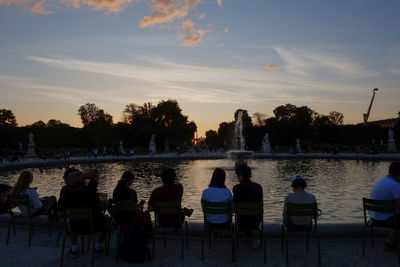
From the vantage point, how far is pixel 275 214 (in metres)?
9.64

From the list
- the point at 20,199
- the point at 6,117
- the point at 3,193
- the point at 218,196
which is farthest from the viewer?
the point at 6,117

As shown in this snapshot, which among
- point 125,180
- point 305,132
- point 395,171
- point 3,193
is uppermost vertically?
point 305,132

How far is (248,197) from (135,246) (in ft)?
6.63

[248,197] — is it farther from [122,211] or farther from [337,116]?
[337,116]

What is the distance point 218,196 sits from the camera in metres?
5.33

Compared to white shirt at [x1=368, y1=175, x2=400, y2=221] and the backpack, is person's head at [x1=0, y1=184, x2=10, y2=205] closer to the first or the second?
the backpack

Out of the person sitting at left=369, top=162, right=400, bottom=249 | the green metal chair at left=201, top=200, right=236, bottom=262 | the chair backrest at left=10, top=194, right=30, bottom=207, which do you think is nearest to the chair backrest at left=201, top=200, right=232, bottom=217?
the green metal chair at left=201, top=200, right=236, bottom=262

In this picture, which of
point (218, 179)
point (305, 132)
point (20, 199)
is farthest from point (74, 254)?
point (305, 132)

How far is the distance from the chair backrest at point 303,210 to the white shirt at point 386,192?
115 centimetres

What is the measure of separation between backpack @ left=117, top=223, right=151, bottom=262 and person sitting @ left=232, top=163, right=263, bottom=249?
1656 mm

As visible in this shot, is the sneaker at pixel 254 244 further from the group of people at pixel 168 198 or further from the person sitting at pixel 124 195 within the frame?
the person sitting at pixel 124 195

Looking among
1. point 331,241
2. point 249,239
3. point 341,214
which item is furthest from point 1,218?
point 341,214

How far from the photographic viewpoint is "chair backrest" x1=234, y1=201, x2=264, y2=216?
504 centimetres

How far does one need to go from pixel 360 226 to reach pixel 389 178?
126 centimetres
